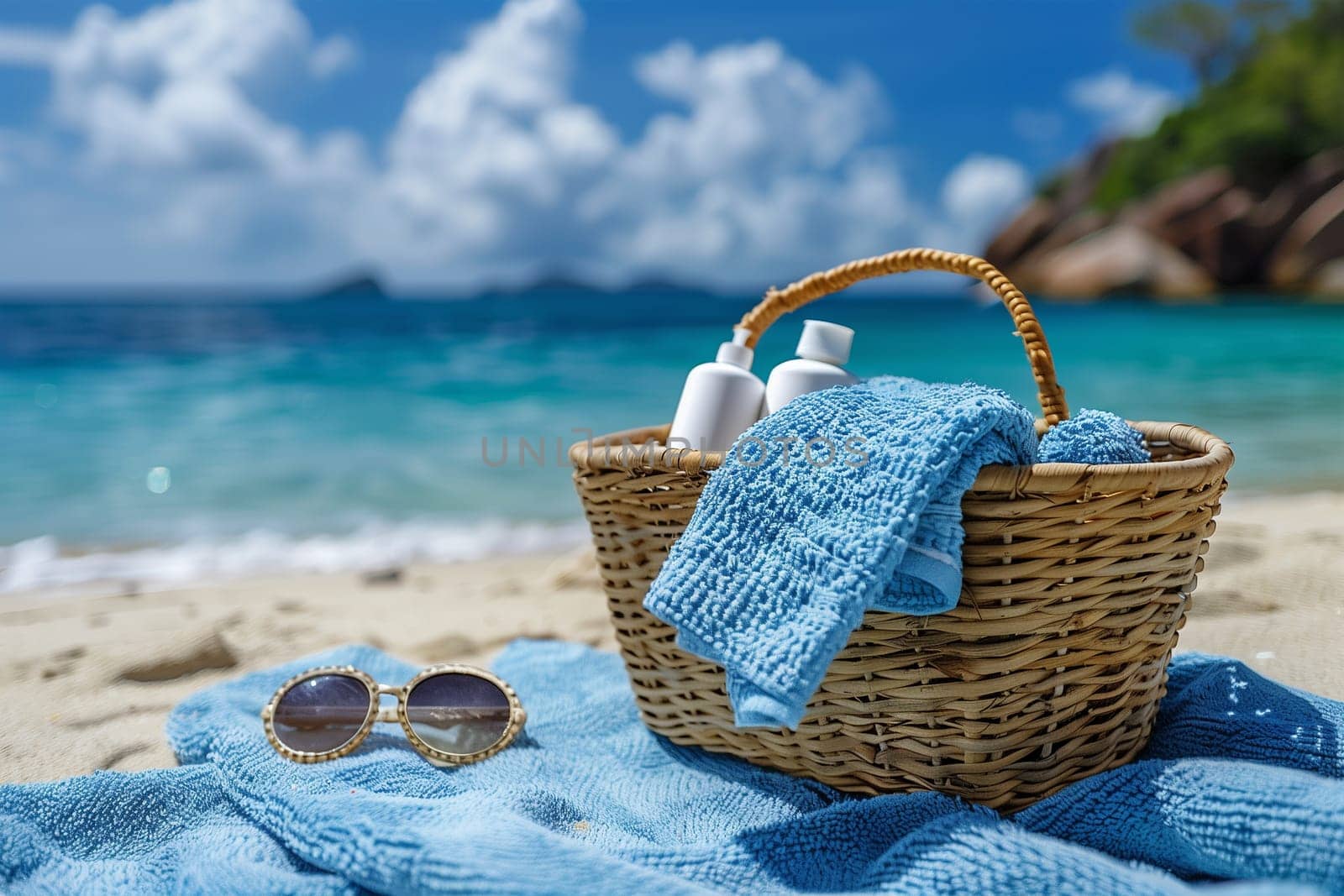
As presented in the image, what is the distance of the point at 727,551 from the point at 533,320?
11106mm

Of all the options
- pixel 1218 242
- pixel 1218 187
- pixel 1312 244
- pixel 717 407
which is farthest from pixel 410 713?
pixel 1218 187

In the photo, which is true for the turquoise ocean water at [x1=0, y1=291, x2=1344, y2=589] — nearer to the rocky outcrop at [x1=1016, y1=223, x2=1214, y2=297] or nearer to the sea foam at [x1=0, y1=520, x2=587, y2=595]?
the sea foam at [x1=0, y1=520, x2=587, y2=595]

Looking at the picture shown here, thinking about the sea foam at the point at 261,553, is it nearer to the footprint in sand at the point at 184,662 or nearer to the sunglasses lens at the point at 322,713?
the footprint in sand at the point at 184,662

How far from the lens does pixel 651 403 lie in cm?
573

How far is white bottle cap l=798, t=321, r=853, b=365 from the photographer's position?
118 cm

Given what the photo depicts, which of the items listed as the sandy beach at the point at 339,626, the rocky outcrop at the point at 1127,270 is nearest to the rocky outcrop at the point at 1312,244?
the rocky outcrop at the point at 1127,270

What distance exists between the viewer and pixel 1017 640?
0.90m

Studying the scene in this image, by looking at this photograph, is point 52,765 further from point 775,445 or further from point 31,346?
point 31,346

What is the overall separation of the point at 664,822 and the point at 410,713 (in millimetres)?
355

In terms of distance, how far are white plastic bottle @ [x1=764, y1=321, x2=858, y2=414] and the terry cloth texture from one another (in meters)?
0.27

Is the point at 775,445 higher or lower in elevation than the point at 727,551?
higher

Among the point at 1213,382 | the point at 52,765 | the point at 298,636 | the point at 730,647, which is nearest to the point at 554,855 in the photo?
the point at 730,647

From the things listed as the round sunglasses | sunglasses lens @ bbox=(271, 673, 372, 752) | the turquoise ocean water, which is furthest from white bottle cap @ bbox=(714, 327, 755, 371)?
the turquoise ocean water

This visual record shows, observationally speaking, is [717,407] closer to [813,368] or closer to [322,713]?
[813,368]
